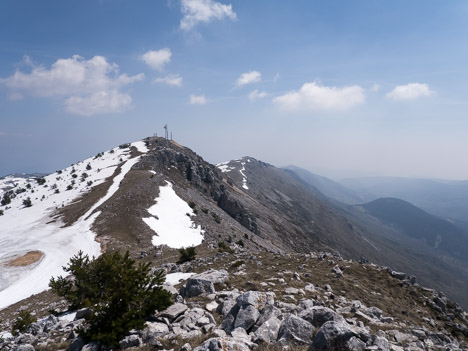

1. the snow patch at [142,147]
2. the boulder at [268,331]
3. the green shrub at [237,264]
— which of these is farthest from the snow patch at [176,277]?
the snow patch at [142,147]

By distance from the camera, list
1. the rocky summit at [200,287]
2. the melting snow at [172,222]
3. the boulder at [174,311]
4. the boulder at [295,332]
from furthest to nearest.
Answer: the melting snow at [172,222] < the boulder at [174,311] < the rocky summit at [200,287] < the boulder at [295,332]

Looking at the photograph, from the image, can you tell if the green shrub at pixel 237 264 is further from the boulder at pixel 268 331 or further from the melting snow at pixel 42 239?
the melting snow at pixel 42 239

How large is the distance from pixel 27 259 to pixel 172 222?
21.7 m

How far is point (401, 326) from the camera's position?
527 inches

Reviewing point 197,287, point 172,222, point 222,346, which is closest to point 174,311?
point 197,287

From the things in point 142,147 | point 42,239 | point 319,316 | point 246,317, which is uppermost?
point 142,147

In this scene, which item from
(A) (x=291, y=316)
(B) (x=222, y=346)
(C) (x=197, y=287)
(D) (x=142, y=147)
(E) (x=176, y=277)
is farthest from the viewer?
(D) (x=142, y=147)

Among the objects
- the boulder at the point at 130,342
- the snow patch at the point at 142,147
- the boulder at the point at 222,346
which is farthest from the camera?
the snow patch at the point at 142,147

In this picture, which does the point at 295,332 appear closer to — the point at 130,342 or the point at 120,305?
the point at 130,342

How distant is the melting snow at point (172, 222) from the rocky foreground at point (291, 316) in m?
19.7

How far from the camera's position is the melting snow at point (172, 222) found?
42250 millimetres

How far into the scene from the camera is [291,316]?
1010 cm

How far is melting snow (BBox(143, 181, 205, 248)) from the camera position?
4225 centimetres

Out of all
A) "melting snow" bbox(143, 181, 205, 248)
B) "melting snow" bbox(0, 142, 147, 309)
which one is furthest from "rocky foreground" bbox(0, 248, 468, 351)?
"melting snow" bbox(143, 181, 205, 248)
